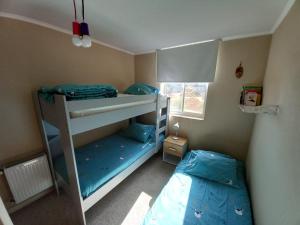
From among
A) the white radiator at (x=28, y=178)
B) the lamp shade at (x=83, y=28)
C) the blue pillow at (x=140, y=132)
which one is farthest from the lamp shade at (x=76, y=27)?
the blue pillow at (x=140, y=132)

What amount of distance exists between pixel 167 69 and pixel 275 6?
163cm

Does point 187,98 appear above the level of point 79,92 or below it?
below

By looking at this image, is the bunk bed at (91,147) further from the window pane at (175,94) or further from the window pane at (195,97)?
the window pane at (195,97)

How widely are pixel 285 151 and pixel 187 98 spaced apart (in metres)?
1.80

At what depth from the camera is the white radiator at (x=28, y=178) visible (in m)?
1.46

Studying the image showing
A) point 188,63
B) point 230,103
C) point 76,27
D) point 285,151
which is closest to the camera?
point 285,151

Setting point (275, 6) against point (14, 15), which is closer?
point (275, 6)

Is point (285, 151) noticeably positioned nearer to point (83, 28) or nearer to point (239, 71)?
point (239, 71)

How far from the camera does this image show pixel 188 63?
233 cm

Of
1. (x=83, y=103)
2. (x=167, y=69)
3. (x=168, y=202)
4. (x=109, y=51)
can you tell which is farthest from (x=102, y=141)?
(x=167, y=69)

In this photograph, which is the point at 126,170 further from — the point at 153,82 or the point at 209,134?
the point at 153,82

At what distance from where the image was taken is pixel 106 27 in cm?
170

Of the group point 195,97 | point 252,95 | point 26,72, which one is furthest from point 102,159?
point 252,95

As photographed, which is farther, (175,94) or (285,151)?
(175,94)
